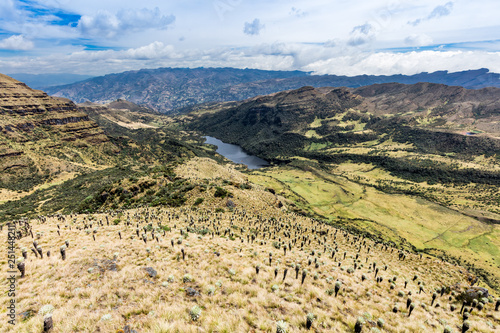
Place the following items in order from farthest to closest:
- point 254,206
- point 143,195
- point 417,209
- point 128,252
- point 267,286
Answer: point 417,209, point 143,195, point 254,206, point 128,252, point 267,286

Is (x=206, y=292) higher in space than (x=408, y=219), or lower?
higher

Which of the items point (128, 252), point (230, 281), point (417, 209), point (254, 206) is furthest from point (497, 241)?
point (128, 252)

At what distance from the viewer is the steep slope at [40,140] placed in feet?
359

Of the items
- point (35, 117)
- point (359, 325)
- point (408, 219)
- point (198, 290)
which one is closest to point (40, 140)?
point (35, 117)

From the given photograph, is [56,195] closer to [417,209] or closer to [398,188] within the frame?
[417,209]

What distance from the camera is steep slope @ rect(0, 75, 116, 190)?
109562mm

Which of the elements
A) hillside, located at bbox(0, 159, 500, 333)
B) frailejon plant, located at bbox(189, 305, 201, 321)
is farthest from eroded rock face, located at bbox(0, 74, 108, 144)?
frailejon plant, located at bbox(189, 305, 201, 321)

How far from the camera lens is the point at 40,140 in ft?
454

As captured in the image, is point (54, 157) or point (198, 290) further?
point (54, 157)

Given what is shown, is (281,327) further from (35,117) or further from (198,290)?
(35,117)

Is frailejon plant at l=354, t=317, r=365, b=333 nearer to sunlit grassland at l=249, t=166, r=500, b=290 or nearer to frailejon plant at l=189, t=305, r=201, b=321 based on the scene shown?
frailejon plant at l=189, t=305, r=201, b=321

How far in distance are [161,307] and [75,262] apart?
10.1 meters

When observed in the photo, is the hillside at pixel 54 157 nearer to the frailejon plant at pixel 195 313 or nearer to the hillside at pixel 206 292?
the hillside at pixel 206 292

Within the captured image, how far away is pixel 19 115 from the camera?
149375 millimetres
